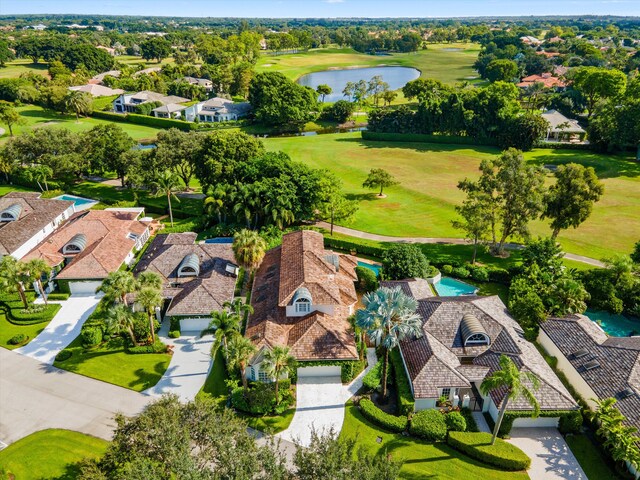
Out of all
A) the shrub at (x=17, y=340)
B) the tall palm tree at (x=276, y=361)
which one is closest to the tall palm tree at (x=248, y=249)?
the tall palm tree at (x=276, y=361)

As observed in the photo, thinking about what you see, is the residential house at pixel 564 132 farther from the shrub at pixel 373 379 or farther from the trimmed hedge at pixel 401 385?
the shrub at pixel 373 379

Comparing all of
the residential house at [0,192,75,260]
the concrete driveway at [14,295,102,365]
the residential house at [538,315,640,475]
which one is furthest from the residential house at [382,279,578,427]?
the residential house at [0,192,75,260]

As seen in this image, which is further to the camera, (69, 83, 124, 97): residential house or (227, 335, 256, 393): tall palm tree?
(69, 83, 124, 97): residential house

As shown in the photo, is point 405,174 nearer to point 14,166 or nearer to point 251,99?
point 251,99

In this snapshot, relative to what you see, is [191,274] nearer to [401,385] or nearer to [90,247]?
[90,247]

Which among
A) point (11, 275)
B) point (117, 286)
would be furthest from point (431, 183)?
point (11, 275)

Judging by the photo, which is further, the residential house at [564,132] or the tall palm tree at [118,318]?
the residential house at [564,132]

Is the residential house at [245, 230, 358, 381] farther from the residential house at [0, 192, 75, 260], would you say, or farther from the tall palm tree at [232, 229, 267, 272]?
the residential house at [0, 192, 75, 260]
